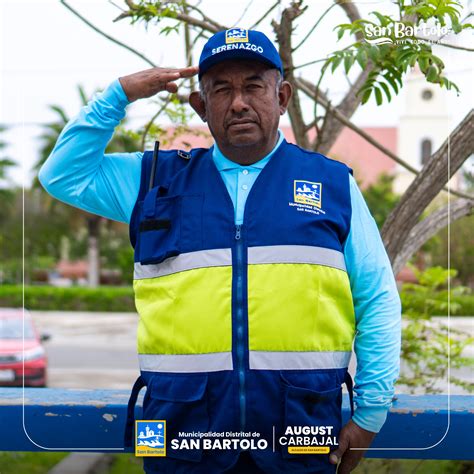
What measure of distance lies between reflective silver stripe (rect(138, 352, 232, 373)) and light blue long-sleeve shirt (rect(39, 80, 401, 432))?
0.34 m

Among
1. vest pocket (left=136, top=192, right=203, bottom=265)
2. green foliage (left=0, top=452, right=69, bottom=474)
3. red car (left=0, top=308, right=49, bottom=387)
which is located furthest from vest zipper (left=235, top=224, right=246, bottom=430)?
red car (left=0, top=308, right=49, bottom=387)

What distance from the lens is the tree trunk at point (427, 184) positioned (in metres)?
2.78

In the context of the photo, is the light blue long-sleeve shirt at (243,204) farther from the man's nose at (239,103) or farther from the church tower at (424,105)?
the church tower at (424,105)

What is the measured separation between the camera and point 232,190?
199 cm

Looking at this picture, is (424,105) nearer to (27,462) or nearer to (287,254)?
(287,254)

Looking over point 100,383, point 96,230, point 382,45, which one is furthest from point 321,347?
point 96,230

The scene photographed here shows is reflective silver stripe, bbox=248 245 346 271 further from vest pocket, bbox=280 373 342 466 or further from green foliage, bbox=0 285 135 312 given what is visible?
green foliage, bbox=0 285 135 312

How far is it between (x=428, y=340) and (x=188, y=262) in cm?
250

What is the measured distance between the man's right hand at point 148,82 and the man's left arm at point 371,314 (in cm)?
56

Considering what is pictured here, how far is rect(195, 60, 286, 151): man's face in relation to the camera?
1.92 m

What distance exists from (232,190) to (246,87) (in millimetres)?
264

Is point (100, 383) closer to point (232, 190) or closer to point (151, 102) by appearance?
point (151, 102)

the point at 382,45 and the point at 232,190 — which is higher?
the point at 382,45

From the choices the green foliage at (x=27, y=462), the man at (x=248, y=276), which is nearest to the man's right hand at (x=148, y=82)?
the man at (x=248, y=276)
